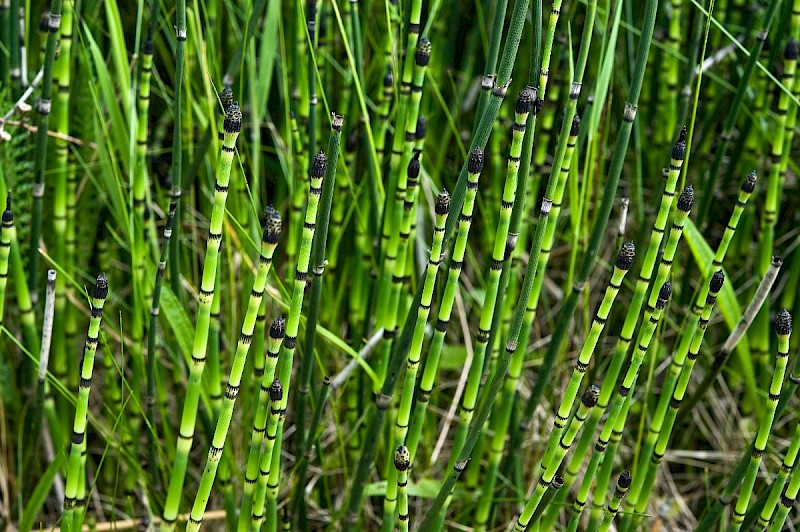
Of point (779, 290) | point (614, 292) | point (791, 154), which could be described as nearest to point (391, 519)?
point (614, 292)

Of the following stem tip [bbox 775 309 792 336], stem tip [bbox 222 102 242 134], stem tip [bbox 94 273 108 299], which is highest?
stem tip [bbox 222 102 242 134]

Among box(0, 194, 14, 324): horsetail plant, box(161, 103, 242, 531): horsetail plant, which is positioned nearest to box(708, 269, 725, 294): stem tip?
box(161, 103, 242, 531): horsetail plant

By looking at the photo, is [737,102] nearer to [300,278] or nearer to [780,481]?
[780,481]

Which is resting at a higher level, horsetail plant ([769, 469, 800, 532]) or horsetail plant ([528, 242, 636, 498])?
horsetail plant ([528, 242, 636, 498])

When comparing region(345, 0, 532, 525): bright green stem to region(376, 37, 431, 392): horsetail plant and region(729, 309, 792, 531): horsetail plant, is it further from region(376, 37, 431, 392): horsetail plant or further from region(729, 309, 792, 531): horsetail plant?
region(729, 309, 792, 531): horsetail plant

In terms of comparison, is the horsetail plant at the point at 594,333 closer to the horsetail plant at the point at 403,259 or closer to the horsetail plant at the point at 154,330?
the horsetail plant at the point at 403,259

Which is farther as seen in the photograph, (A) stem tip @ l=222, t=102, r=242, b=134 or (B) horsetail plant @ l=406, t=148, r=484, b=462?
(B) horsetail plant @ l=406, t=148, r=484, b=462

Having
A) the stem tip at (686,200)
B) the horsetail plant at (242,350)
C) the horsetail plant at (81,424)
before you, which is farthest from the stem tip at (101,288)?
the stem tip at (686,200)
